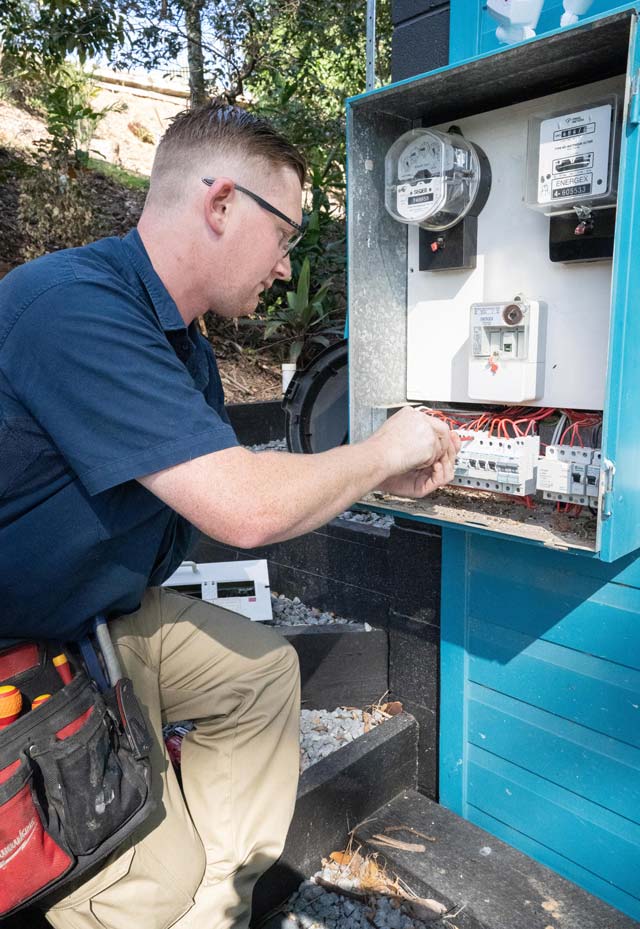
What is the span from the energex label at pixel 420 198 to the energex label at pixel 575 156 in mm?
260

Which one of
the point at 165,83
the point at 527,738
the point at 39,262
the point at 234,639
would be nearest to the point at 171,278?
→ the point at 39,262

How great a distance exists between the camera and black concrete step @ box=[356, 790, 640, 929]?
172 centimetres

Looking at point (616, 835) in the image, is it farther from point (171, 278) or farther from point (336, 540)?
point (171, 278)

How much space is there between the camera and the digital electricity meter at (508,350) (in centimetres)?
165

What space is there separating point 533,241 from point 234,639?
3.97 ft

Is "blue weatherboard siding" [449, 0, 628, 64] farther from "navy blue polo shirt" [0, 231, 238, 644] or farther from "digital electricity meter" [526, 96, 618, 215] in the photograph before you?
"navy blue polo shirt" [0, 231, 238, 644]

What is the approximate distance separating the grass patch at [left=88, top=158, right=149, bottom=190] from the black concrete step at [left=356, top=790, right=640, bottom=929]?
7.18 m

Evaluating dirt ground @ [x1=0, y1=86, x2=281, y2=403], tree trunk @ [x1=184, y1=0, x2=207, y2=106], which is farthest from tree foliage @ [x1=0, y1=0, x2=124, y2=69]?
dirt ground @ [x1=0, y1=86, x2=281, y2=403]

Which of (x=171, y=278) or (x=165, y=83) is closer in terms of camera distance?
(x=171, y=278)

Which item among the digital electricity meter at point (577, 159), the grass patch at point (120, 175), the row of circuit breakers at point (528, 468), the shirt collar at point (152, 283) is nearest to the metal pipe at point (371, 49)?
the digital electricity meter at point (577, 159)

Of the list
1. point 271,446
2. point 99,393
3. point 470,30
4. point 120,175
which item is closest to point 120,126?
point 120,175

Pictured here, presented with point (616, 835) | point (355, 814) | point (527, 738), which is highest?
point (527, 738)

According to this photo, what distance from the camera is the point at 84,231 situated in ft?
18.2

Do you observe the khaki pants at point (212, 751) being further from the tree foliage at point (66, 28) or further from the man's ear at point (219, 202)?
the tree foliage at point (66, 28)
